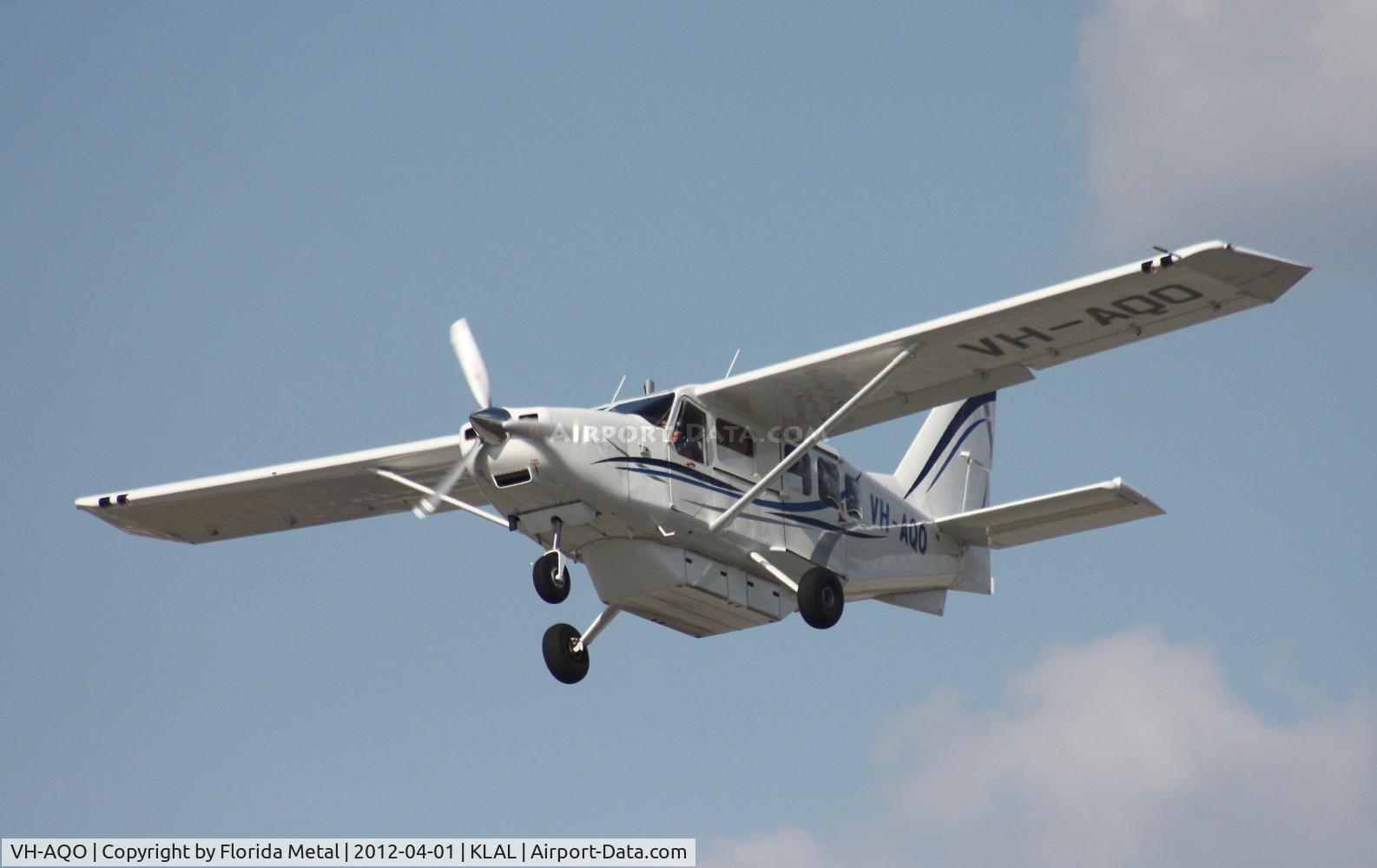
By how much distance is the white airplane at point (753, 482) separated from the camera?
20.0 meters

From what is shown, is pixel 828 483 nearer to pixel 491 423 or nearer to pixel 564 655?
pixel 564 655

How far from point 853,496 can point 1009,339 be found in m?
3.37

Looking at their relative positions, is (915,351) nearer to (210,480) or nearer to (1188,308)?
(1188,308)

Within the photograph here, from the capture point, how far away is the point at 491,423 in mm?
19641

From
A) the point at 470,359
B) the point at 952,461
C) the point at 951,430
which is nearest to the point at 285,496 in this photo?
the point at 470,359

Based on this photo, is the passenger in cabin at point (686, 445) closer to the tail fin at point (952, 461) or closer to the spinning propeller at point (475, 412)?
Result: the spinning propeller at point (475, 412)

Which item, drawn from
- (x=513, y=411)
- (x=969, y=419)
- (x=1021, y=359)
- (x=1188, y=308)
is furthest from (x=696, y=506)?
(x=969, y=419)

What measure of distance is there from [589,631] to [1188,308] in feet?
22.9

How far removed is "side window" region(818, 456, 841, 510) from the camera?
74.9 ft

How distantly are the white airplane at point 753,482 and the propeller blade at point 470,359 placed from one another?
0.08 feet

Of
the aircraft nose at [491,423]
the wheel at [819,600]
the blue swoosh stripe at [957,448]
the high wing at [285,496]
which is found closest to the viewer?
the aircraft nose at [491,423]

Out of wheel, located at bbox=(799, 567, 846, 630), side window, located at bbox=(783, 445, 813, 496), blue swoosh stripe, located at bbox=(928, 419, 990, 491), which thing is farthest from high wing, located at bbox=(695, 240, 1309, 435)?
blue swoosh stripe, located at bbox=(928, 419, 990, 491)

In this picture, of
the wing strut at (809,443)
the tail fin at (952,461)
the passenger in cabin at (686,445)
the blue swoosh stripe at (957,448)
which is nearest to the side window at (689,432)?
the passenger in cabin at (686,445)

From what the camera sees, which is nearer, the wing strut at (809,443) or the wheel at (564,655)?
the wing strut at (809,443)
